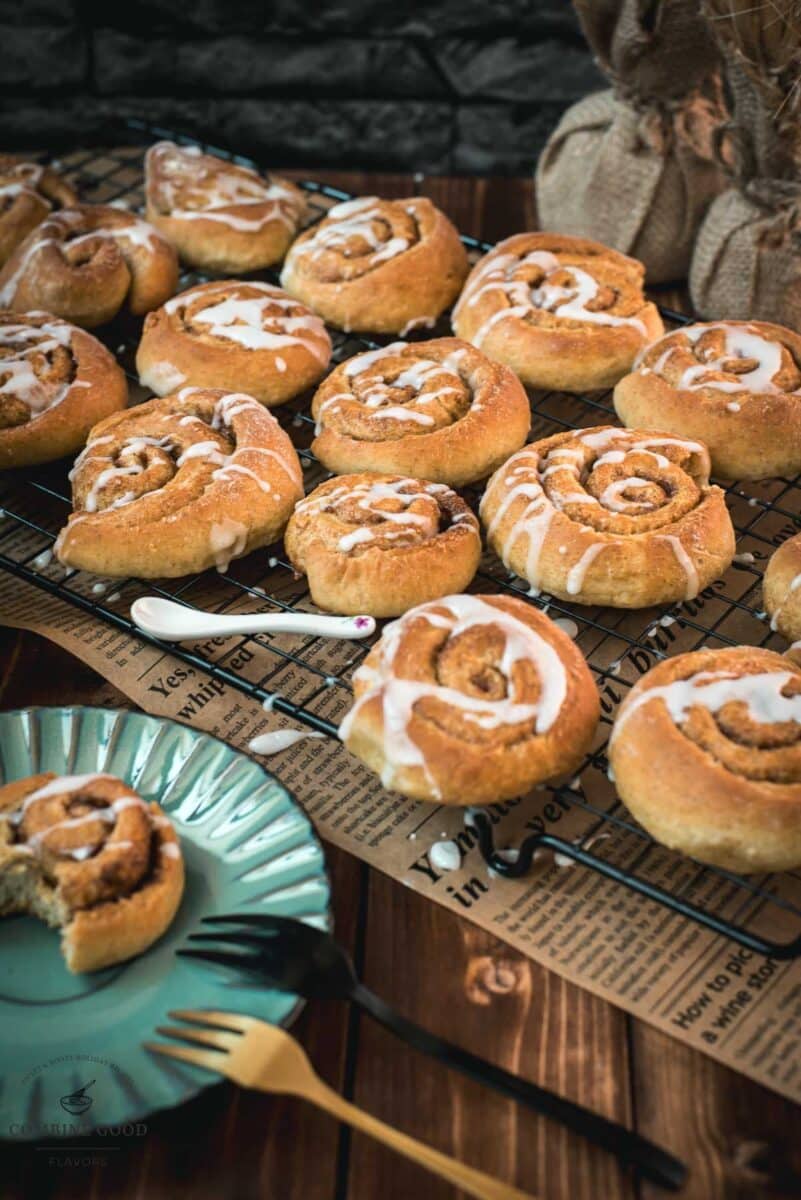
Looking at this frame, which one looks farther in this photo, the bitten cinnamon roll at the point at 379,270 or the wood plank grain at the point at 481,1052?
the bitten cinnamon roll at the point at 379,270

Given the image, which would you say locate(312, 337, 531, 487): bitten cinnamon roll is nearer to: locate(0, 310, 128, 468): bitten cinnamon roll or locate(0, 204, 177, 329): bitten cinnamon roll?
locate(0, 310, 128, 468): bitten cinnamon roll

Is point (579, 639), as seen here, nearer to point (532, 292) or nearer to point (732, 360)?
point (732, 360)

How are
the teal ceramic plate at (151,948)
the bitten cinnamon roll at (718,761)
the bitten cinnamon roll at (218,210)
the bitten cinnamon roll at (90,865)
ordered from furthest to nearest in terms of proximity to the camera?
the bitten cinnamon roll at (218,210) → the bitten cinnamon roll at (718,761) → the bitten cinnamon roll at (90,865) → the teal ceramic plate at (151,948)

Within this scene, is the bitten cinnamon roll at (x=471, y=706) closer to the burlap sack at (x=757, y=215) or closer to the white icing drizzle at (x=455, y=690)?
the white icing drizzle at (x=455, y=690)

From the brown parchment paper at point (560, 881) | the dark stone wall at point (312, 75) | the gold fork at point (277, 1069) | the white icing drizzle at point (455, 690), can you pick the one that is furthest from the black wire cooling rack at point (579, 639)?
the dark stone wall at point (312, 75)

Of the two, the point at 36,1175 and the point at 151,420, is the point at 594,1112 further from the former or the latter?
the point at 151,420

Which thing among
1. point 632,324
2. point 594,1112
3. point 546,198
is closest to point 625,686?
point 594,1112
